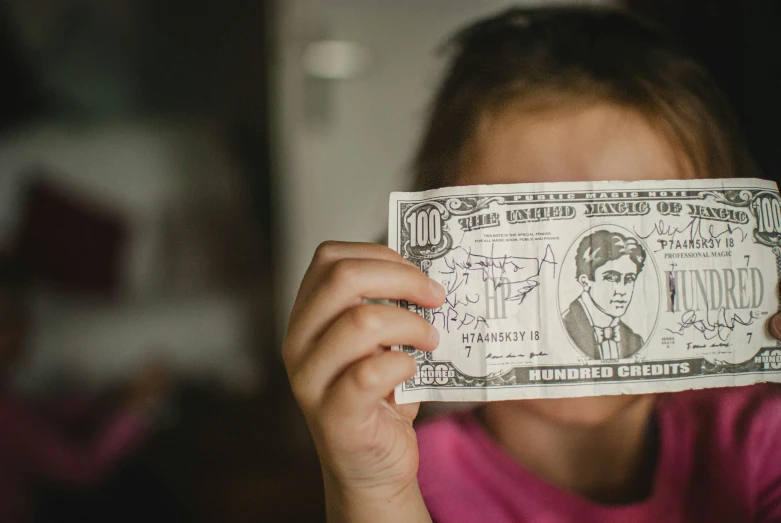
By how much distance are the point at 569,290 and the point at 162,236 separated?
0.79m

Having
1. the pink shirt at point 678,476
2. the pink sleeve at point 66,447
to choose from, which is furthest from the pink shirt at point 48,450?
the pink shirt at point 678,476

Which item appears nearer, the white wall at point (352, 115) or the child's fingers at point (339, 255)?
the child's fingers at point (339, 255)

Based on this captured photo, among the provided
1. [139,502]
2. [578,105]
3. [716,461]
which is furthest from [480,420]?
[139,502]

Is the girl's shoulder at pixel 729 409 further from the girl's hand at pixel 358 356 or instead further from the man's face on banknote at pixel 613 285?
the girl's hand at pixel 358 356

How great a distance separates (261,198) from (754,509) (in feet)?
2.69

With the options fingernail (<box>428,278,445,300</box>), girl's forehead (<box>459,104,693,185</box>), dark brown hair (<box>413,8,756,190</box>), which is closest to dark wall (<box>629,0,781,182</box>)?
dark brown hair (<box>413,8,756,190</box>)

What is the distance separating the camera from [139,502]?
825mm

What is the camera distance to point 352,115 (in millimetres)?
745

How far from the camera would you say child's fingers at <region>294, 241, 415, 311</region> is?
1.18 feet

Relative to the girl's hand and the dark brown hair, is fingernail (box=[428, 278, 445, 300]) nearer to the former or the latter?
the girl's hand

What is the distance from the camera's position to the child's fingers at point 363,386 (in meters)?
0.33

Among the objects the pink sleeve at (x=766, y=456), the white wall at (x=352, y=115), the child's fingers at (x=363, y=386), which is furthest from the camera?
the white wall at (x=352, y=115)

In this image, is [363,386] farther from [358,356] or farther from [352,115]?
[352,115]
